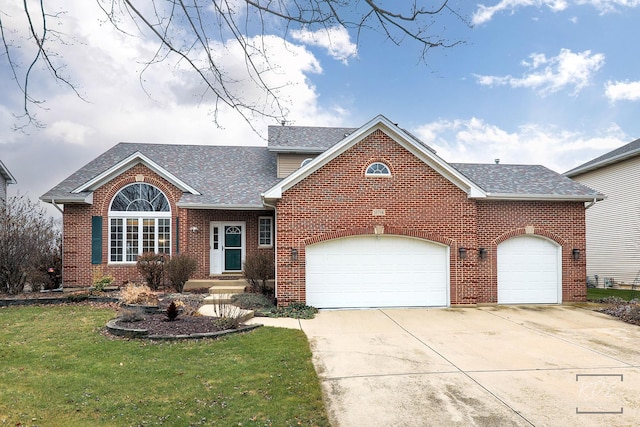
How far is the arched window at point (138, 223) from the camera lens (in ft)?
48.5

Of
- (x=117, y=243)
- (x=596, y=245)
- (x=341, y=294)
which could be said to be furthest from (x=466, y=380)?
(x=596, y=245)

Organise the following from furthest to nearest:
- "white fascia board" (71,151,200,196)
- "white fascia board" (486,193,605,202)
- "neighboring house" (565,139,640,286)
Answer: "neighboring house" (565,139,640,286), "white fascia board" (71,151,200,196), "white fascia board" (486,193,605,202)

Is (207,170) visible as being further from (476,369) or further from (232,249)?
(476,369)

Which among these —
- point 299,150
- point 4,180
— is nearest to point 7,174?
point 4,180

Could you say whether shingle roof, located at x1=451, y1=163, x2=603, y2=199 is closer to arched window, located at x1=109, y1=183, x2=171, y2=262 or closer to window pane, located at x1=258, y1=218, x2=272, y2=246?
window pane, located at x1=258, y1=218, x2=272, y2=246

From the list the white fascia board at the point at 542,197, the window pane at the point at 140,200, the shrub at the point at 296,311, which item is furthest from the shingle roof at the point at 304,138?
the shrub at the point at 296,311

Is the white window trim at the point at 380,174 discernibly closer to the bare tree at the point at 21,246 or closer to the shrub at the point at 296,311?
the shrub at the point at 296,311

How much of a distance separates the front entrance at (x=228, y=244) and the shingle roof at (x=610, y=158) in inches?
673

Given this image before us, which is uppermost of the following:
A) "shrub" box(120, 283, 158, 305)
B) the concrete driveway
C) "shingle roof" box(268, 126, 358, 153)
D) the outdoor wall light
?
"shingle roof" box(268, 126, 358, 153)

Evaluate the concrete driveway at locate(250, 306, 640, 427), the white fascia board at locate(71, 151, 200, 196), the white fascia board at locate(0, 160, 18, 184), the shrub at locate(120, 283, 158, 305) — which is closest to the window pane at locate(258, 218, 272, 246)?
the white fascia board at locate(71, 151, 200, 196)

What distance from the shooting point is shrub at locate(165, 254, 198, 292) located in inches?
525

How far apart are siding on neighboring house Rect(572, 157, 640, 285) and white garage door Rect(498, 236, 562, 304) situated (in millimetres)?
7474

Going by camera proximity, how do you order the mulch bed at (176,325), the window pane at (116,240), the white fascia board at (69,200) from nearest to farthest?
1. the mulch bed at (176,325)
2. the white fascia board at (69,200)
3. the window pane at (116,240)

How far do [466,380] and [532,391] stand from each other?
86cm
